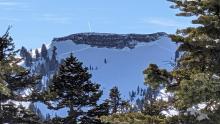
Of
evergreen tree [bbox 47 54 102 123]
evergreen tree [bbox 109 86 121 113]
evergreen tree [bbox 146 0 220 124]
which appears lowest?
evergreen tree [bbox 109 86 121 113]

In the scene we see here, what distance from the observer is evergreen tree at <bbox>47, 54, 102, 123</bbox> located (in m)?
30.5

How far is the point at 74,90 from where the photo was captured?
30.6 meters

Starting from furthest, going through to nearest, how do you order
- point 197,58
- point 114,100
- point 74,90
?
point 114,100 → point 74,90 → point 197,58

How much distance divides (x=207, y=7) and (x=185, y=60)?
5.98 ft

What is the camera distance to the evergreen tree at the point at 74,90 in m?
30.5

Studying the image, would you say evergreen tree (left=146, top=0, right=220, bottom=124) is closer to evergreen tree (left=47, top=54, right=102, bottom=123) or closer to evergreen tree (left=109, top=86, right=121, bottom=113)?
evergreen tree (left=47, top=54, right=102, bottom=123)

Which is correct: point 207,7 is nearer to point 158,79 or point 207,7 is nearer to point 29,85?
point 158,79

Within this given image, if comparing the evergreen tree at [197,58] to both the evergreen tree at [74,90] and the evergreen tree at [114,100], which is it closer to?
the evergreen tree at [74,90]

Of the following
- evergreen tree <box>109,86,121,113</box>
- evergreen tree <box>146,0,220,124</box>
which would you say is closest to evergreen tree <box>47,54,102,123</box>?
evergreen tree <box>109,86,121,113</box>

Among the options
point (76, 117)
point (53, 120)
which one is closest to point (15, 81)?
point (53, 120)

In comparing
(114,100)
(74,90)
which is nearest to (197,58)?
(74,90)

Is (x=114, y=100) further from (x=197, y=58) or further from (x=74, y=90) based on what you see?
(x=197, y=58)

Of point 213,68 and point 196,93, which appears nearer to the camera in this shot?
point 196,93

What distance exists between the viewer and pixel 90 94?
31.7 metres
